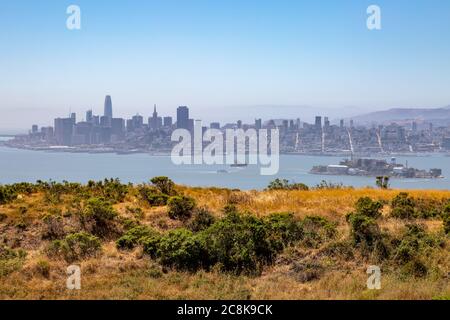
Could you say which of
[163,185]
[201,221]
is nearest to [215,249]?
[201,221]

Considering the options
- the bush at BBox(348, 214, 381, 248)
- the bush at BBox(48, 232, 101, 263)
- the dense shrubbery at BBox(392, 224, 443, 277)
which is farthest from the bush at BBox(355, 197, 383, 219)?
the bush at BBox(48, 232, 101, 263)

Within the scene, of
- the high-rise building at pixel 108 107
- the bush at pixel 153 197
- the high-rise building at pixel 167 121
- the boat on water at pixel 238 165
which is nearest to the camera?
the bush at pixel 153 197

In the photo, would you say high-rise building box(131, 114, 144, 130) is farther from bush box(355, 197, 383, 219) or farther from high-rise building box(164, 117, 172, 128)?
bush box(355, 197, 383, 219)

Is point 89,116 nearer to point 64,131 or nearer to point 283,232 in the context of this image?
point 64,131

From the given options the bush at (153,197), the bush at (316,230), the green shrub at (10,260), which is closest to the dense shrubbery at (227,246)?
the bush at (316,230)

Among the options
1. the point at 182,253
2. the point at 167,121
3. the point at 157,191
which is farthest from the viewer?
the point at 167,121

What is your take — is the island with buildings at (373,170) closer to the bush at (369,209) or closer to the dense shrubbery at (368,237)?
the bush at (369,209)
